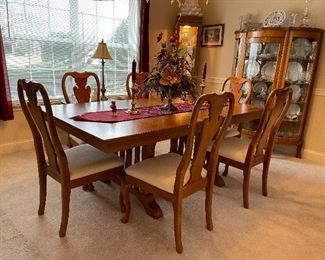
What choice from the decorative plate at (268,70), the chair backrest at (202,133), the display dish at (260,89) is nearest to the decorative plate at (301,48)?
the decorative plate at (268,70)

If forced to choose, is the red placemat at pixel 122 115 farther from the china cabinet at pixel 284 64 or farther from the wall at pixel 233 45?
the wall at pixel 233 45

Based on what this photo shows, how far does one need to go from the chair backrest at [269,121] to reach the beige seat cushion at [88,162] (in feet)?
3.44

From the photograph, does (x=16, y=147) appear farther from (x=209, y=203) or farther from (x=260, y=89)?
(x=260, y=89)

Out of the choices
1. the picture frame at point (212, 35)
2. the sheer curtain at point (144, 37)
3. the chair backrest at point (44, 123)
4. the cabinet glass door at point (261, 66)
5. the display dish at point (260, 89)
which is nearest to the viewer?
the chair backrest at point (44, 123)

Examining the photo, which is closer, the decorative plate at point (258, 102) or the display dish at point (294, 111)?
the display dish at point (294, 111)

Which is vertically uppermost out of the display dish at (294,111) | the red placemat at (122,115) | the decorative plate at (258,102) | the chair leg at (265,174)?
the red placemat at (122,115)

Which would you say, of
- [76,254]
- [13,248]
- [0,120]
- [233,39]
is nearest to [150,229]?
[76,254]

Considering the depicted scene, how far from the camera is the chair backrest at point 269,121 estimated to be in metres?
2.02

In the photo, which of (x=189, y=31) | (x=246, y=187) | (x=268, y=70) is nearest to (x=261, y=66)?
(x=268, y=70)

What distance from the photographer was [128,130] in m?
1.67

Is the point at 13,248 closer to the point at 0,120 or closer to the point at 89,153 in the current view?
the point at 89,153

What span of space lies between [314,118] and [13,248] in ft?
11.2

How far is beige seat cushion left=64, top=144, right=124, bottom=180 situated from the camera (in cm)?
175

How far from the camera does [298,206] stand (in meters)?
2.32
